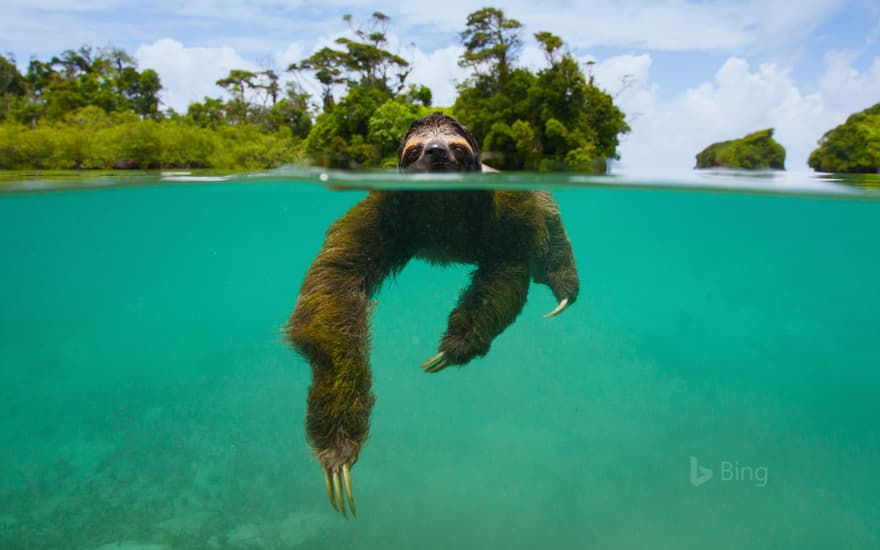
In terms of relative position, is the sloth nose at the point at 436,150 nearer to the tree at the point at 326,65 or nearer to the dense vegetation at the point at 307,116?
the dense vegetation at the point at 307,116

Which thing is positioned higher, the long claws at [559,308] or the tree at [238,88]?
the tree at [238,88]

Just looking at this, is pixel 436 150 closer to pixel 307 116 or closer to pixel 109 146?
pixel 109 146

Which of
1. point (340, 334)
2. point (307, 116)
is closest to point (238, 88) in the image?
point (307, 116)

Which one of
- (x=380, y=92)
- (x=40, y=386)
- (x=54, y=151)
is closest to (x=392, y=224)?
(x=54, y=151)

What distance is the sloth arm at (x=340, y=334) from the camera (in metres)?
3.71

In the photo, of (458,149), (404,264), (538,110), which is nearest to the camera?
(458,149)

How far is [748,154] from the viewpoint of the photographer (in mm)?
10781

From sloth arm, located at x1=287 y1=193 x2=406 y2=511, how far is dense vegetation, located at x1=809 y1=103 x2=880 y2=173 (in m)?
9.44

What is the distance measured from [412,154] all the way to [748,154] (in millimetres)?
8775

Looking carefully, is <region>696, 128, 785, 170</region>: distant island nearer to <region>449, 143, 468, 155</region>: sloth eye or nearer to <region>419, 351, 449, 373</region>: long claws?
<region>449, 143, 468, 155</region>: sloth eye

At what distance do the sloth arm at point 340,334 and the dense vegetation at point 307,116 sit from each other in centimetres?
704

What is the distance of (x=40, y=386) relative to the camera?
12.2 meters

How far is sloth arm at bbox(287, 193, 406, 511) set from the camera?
371 cm

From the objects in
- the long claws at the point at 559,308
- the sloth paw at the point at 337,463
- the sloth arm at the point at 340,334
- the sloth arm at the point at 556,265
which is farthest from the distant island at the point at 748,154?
the sloth paw at the point at 337,463
